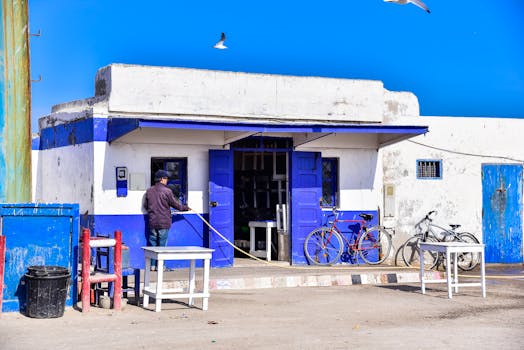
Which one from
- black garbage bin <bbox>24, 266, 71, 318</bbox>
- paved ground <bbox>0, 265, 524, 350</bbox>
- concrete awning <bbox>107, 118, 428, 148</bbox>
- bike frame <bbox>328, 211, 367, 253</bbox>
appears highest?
concrete awning <bbox>107, 118, 428, 148</bbox>

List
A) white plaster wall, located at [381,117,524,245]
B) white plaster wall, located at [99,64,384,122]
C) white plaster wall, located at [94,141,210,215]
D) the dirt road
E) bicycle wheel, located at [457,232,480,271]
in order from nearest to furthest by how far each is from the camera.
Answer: the dirt road, white plaster wall, located at [94,141,210,215], white plaster wall, located at [99,64,384,122], bicycle wheel, located at [457,232,480,271], white plaster wall, located at [381,117,524,245]

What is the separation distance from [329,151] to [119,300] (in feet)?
26.3

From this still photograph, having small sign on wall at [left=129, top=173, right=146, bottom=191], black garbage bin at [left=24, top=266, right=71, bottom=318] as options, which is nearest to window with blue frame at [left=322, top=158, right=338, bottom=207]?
small sign on wall at [left=129, top=173, right=146, bottom=191]


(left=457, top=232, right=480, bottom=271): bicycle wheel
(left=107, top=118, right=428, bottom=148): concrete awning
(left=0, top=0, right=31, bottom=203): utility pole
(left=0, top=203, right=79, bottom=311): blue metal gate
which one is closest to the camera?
(left=0, top=203, right=79, bottom=311): blue metal gate

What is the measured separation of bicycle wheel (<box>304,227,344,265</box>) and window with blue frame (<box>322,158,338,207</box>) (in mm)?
866

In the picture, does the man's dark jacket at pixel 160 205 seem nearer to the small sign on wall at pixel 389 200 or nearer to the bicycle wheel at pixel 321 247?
the bicycle wheel at pixel 321 247

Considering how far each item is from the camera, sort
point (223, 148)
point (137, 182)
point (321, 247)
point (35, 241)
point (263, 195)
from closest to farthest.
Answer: point (35, 241) < point (137, 182) < point (223, 148) < point (321, 247) < point (263, 195)

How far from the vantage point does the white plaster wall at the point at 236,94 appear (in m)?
16.2

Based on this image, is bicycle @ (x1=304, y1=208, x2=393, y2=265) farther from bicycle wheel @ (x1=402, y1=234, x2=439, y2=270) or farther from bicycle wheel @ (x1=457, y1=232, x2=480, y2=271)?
bicycle wheel @ (x1=457, y1=232, x2=480, y2=271)

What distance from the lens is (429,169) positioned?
1931 cm

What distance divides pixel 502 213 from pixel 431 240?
8.75ft

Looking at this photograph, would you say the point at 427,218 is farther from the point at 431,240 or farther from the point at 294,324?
the point at 294,324

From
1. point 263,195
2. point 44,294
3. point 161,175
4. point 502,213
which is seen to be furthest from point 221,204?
point 502,213

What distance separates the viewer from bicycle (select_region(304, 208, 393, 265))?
57.8 ft
